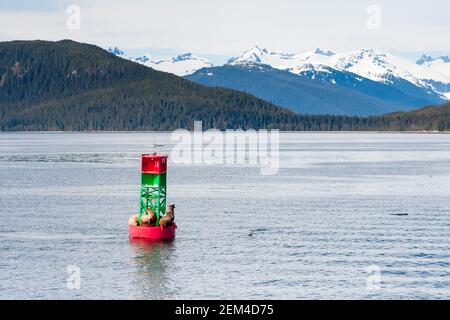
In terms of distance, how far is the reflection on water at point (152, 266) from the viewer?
2090 inches

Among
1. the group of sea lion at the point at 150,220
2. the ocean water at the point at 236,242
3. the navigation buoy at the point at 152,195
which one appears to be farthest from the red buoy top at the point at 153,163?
the ocean water at the point at 236,242

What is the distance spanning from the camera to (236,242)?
70062 mm

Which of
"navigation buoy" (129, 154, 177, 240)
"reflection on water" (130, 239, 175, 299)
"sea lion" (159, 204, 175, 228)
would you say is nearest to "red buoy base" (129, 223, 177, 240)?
"navigation buoy" (129, 154, 177, 240)

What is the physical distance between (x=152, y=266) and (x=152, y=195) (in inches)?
521

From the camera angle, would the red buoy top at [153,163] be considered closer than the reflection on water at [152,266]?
No

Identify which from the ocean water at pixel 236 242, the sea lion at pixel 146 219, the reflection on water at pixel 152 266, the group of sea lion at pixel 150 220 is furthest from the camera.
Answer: the sea lion at pixel 146 219

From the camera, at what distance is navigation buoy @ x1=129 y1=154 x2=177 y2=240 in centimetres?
7038

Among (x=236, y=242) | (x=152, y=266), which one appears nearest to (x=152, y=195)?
(x=236, y=242)

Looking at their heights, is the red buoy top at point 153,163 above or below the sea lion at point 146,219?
above

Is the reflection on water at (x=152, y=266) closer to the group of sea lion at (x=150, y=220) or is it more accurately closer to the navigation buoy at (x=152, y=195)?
the navigation buoy at (x=152, y=195)

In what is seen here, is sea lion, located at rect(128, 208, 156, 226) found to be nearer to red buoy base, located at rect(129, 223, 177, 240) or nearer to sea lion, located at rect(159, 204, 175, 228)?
red buoy base, located at rect(129, 223, 177, 240)

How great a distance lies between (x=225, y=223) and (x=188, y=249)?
619 inches

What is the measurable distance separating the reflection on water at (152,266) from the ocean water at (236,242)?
2.7 inches

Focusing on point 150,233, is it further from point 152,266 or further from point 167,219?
point 152,266
